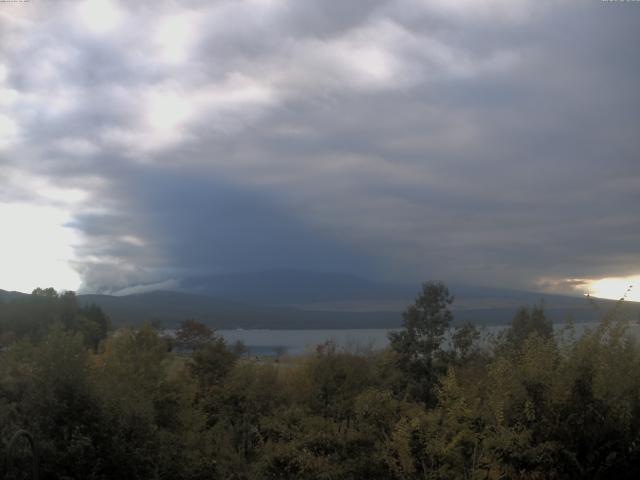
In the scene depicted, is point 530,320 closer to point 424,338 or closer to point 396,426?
point 424,338

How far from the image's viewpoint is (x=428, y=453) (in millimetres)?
12945

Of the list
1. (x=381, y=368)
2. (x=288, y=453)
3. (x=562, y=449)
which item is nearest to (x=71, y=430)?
(x=288, y=453)

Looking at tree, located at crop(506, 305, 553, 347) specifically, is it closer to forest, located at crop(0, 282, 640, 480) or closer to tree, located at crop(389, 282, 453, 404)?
tree, located at crop(389, 282, 453, 404)

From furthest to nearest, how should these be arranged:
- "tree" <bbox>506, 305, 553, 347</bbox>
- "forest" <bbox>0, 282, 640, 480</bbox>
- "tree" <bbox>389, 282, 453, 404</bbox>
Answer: "tree" <bbox>506, 305, 553, 347</bbox>, "tree" <bbox>389, 282, 453, 404</bbox>, "forest" <bbox>0, 282, 640, 480</bbox>

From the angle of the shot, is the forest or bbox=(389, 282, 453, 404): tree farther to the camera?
bbox=(389, 282, 453, 404): tree

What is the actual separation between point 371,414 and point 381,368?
12.9 m

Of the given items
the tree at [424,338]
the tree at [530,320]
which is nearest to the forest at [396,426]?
the tree at [424,338]

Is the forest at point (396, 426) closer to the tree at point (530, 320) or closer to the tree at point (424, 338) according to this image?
the tree at point (424, 338)

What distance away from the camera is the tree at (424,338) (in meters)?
28.2

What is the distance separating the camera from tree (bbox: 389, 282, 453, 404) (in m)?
28.2

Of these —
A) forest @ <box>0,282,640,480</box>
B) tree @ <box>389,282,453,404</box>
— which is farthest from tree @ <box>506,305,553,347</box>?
forest @ <box>0,282,640,480</box>

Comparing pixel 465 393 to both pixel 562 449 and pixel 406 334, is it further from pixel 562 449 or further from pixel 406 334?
pixel 406 334

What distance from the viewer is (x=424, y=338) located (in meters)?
29.0

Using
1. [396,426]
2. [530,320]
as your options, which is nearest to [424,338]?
[530,320]
